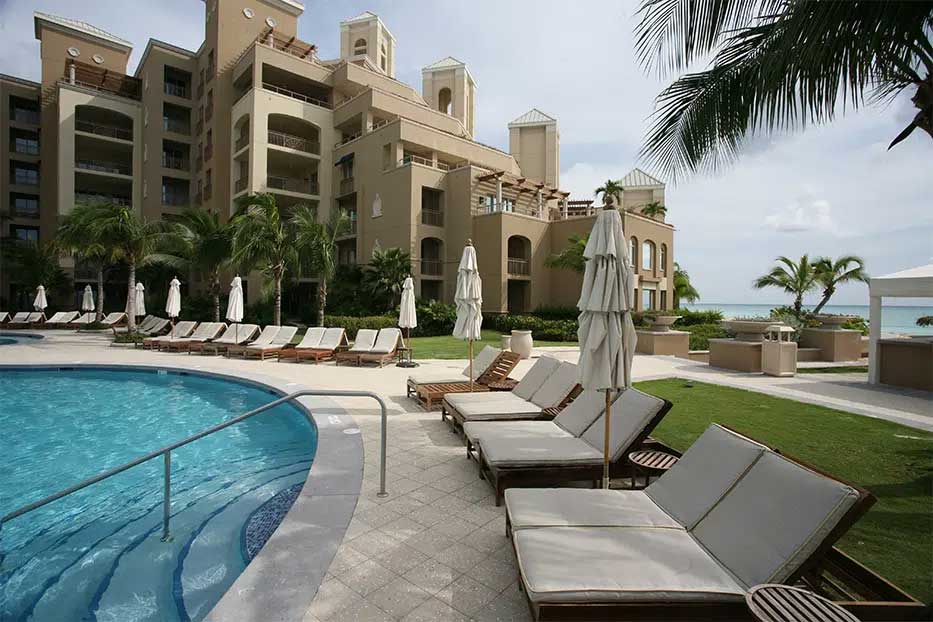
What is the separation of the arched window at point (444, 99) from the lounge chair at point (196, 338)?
99.9 ft

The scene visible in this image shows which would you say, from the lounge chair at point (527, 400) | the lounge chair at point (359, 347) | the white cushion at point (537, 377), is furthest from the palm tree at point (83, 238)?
the white cushion at point (537, 377)

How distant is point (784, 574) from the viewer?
2379 mm

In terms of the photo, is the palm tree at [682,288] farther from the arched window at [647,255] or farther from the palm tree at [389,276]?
the palm tree at [389,276]

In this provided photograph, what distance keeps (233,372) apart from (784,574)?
12022mm

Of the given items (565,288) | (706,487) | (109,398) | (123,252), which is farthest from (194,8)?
(706,487)

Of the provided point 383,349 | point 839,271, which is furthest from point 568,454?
point 839,271

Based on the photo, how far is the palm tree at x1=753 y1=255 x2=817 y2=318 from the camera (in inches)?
903

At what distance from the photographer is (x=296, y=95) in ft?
104

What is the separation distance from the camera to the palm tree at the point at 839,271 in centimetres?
2312

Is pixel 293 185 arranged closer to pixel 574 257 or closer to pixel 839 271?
pixel 574 257

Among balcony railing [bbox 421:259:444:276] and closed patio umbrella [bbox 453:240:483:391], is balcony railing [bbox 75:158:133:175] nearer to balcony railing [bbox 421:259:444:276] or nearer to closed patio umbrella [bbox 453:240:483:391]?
balcony railing [bbox 421:259:444:276]

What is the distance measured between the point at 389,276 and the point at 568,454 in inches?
767

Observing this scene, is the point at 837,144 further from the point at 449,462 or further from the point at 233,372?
the point at 233,372

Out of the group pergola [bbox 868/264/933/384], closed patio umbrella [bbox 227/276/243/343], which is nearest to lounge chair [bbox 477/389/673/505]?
pergola [bbox 868/264/933/384]
